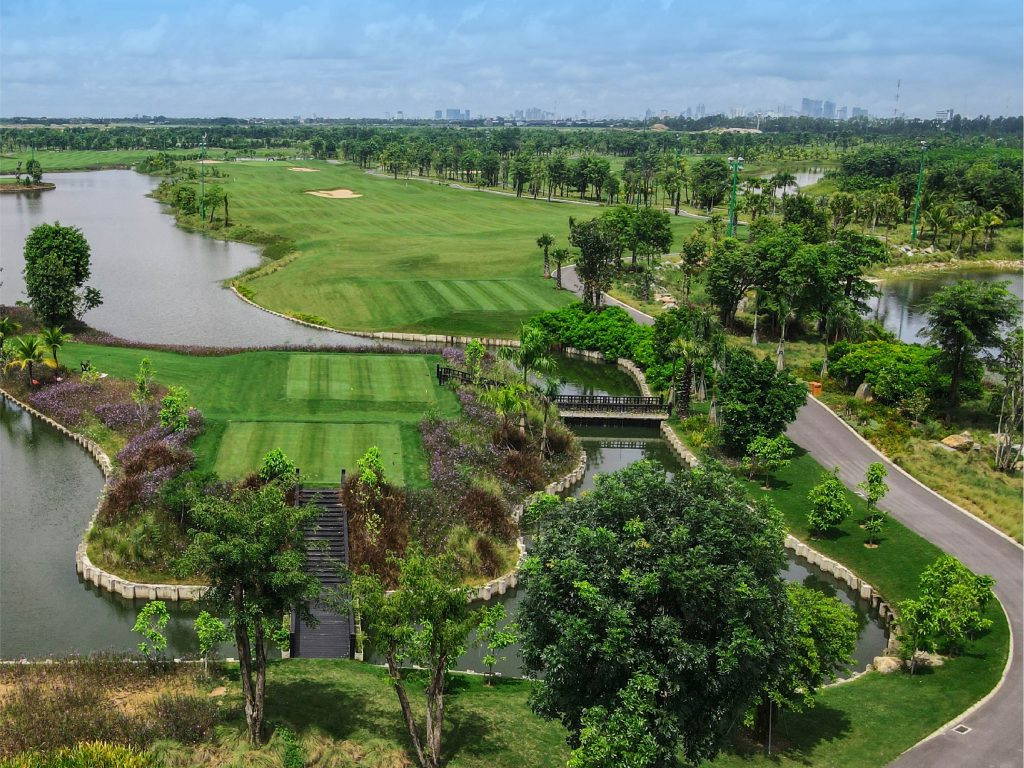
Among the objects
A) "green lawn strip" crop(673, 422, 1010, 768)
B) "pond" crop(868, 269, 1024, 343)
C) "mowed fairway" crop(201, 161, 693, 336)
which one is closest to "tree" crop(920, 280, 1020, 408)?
"green lawn strip" crop(673, 422, 1010, 768)

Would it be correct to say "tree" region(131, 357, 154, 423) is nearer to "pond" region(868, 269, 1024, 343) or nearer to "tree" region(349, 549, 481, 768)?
"tree" region(349, 549, 481, 768)

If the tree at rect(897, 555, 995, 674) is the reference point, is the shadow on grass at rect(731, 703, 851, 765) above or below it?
below

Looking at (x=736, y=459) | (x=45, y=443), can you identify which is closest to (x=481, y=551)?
(x=736, y=459)

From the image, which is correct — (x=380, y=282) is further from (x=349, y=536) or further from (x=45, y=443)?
(x=349, y=536)

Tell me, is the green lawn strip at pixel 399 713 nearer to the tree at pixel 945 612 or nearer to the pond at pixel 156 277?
the tree at pixel 945 612

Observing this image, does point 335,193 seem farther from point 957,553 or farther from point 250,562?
point 250,562
